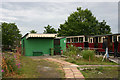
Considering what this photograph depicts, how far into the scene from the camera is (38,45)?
1609 centimetres

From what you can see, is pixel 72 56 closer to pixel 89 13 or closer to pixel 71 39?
pixel 71 39

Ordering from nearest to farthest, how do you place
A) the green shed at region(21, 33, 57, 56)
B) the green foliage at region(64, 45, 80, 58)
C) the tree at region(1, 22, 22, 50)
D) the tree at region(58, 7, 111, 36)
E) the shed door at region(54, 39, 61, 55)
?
the green foliage at region(64, 45, 80, 58), the green shed at region(21, 33, 57, 56), the shed door at region(54, 39, 61, 55), the tree at region(1, 22, 22, 50), the tree at region(58, 7, 111, 36)

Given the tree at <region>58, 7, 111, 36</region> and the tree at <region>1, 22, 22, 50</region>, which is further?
the tree at <region>58, 7, 111, 36</region>

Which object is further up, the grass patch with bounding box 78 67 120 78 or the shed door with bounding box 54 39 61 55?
the shed door with bounding box 54 39 61 55

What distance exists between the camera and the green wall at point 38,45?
51.8 feet

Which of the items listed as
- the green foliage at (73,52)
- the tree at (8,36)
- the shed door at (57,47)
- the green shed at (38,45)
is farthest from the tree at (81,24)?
the green foliage at (73,52)

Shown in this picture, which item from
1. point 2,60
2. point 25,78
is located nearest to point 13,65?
point 2,60

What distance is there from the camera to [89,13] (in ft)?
124

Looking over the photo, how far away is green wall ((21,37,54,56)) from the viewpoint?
15802mm

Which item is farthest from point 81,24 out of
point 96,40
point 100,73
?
point 100,73

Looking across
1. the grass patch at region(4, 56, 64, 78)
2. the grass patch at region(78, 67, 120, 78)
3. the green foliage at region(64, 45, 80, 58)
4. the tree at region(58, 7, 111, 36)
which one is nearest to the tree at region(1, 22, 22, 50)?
the tree at region(58, 7, 111, 36)

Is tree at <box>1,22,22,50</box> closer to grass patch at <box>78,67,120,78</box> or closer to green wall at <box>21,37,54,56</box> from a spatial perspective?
green wall at <box>21,37,54,56</box>

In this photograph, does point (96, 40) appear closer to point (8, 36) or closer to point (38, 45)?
point (38, 45)

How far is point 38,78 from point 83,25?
31952 millimetres
